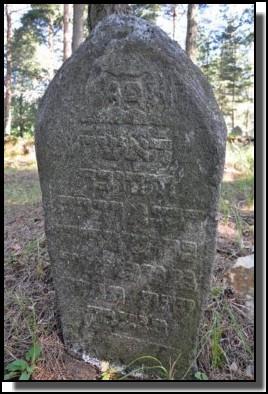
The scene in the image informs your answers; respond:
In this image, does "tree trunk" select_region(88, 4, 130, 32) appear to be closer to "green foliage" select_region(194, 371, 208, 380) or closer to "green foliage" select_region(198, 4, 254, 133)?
"green foliage" select_region(194, 371, 208, 380)

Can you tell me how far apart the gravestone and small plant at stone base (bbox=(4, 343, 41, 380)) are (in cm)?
26

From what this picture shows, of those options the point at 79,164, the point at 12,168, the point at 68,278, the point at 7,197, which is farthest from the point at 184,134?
the point at 12,168

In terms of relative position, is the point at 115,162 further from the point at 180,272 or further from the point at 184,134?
the point at 180,272

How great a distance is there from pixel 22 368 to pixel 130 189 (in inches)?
46.4

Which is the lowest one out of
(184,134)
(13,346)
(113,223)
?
(13,346)

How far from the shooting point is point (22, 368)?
2.10 meters

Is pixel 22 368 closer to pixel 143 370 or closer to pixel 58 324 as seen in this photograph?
pixel 58 324

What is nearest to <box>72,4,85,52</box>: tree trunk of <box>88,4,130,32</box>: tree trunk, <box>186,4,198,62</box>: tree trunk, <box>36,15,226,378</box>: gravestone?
<box>186,4,198,62</box>: tree trunk

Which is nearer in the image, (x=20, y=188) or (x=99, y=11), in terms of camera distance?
(x=99, y=11)

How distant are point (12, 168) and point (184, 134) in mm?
7972

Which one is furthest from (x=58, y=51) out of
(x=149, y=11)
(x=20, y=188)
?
(x=20, y=188)

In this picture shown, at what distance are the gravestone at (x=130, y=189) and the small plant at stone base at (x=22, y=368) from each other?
0.86 feet

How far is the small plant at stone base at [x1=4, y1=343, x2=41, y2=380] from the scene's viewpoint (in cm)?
207

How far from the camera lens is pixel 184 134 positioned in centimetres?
177
